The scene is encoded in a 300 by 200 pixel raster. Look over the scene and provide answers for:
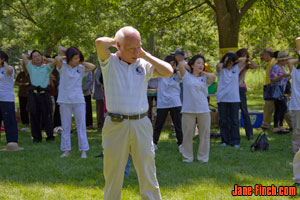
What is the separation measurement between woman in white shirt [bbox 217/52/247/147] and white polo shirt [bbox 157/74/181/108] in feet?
3.72

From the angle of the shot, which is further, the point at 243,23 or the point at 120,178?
the point at 243,23

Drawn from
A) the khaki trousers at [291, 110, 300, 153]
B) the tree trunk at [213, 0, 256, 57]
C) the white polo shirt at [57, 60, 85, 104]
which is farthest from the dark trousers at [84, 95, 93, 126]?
the khaki trousers at [291, 110, 300, 153]

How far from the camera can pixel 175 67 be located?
28.0 ft

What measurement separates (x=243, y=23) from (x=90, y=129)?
813 cm

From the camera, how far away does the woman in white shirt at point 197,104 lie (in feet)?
25.0

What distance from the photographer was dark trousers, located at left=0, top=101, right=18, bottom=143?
29.3ft

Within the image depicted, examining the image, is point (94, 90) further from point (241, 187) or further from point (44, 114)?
point (241, 187)

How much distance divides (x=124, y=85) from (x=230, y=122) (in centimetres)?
562

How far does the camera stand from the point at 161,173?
684cm

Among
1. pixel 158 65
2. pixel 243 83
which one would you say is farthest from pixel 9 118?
pixel 158 65

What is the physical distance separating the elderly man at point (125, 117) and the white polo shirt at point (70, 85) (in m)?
3.82

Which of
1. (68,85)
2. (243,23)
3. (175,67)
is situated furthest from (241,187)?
(243,23)

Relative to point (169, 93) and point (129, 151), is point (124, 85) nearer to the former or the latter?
point (129, 151)

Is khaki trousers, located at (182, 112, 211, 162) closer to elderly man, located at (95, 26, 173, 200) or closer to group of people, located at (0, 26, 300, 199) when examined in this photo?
group of people, located at (0, 26, 300, 199)
